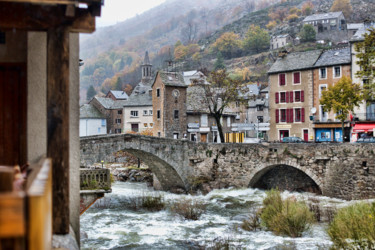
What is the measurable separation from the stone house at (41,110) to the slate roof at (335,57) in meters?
33.2

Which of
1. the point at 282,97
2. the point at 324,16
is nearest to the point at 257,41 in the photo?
the point at 324,16

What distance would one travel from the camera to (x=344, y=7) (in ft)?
358

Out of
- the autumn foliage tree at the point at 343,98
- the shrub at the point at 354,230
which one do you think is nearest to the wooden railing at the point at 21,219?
the shrub at the point at 354,230

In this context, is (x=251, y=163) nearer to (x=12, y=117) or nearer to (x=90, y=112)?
(x=12, y=117)

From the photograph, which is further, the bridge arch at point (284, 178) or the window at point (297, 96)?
the window at point (297, 96)

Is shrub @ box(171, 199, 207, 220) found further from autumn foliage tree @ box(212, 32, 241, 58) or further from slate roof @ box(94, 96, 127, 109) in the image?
autumn foliage tree @ box(212, 32, 241, 58)

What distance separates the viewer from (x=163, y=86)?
36.7 metres

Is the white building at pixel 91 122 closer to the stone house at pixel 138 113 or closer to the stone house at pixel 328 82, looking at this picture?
the stone house at pixel 138 113

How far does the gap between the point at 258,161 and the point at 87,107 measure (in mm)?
35947

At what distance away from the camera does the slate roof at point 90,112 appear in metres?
53.7

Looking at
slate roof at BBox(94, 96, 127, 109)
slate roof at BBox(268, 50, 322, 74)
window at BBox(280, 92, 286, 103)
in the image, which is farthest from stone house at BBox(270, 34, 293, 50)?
window at BBox(280, 92, 286, 103)

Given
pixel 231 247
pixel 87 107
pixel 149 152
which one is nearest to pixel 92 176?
pixel 231 247

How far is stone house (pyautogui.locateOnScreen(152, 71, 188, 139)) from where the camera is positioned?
36.8 metres

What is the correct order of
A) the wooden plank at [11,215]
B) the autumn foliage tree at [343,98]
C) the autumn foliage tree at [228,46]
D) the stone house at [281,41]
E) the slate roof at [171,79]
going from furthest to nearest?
the autumn foliage tree at [228,46]
the stone house at [281,41]
the slate roof at [171,79]
the autumn foliage tree at [343,98]
the wooden plank at [11,215]
